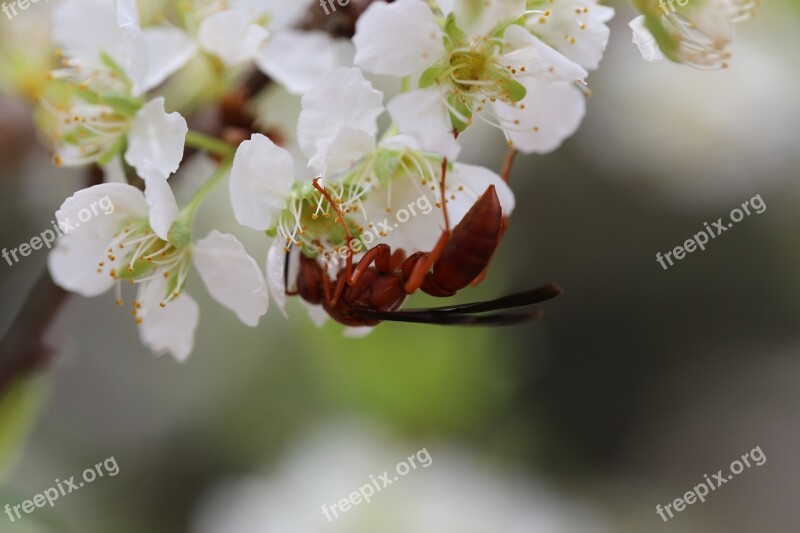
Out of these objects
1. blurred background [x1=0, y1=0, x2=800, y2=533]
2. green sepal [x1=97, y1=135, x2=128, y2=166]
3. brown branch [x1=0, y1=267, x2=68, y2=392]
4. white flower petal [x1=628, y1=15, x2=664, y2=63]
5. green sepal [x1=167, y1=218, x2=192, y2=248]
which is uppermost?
white flower petal [x1=628, y1=15, x2=664, y2=63]

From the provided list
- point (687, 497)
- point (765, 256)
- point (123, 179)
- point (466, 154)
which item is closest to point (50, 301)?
point (123, 179)

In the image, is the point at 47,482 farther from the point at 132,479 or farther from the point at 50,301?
the point at 50,301

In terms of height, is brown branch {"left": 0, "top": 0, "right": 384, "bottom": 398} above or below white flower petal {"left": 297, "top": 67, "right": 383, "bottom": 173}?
below
